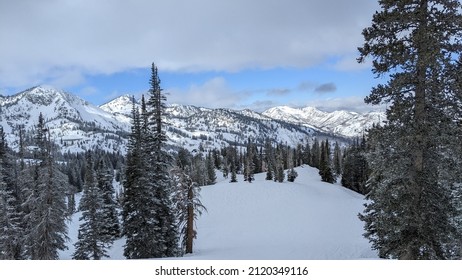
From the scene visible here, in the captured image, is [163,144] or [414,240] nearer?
[414,240]

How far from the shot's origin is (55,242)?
22.2m

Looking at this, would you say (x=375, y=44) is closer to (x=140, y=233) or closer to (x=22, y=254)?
(x=140, y=233)

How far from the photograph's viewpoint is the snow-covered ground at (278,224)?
22.9m

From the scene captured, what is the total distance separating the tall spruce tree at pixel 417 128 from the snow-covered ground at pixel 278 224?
840 cm

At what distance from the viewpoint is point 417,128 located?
28.7 feet

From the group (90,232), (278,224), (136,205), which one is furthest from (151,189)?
(278,224)

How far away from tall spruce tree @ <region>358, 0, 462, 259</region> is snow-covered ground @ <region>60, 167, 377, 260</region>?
27.6 feet

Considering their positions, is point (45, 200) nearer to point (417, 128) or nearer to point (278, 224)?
point (417, 128)

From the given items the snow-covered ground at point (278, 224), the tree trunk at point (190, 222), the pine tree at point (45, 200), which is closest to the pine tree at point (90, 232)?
the snow-covered ground at point (278, 224)

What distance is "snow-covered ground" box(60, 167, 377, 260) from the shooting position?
903 inches

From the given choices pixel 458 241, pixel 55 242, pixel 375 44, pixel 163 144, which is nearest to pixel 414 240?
pixel 458 241

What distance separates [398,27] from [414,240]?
6010mm

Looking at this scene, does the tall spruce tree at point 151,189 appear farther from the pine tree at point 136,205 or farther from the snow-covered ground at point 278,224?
the snow-covered ground at point 278,224
